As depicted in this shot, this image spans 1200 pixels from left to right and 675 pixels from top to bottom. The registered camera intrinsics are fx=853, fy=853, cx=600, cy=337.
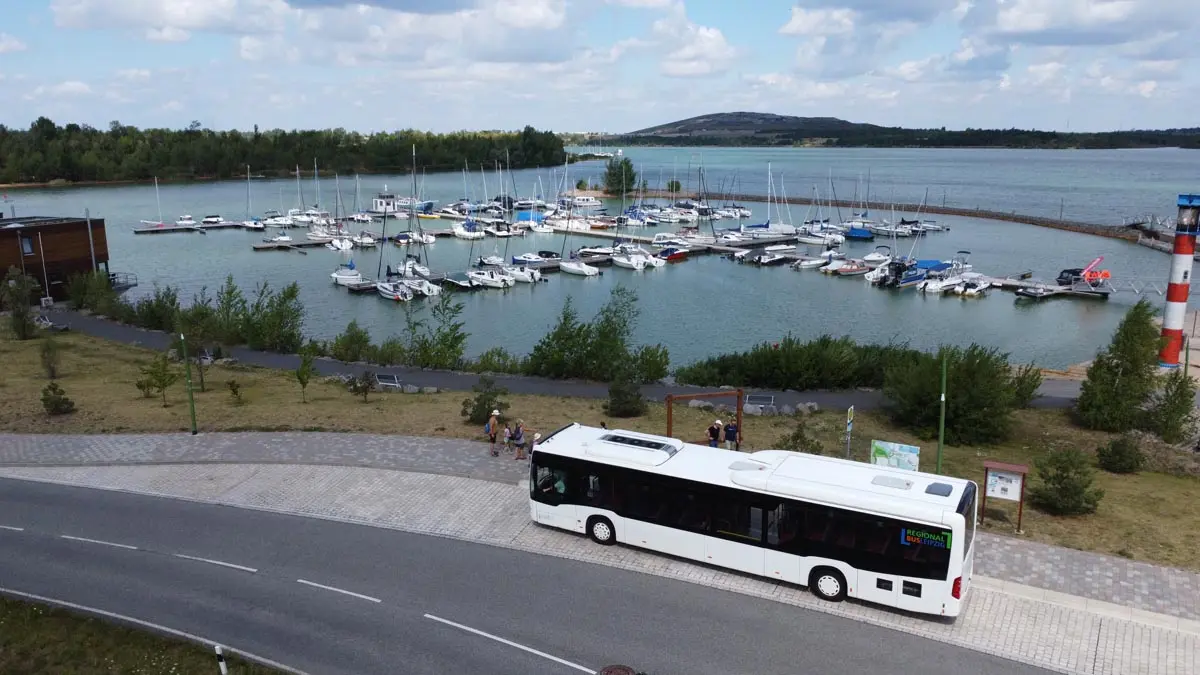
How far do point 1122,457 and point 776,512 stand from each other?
399 inches

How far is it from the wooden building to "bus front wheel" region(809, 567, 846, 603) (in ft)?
132

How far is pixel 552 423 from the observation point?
817 inches

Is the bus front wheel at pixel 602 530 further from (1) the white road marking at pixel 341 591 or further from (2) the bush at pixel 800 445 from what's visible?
(2) the bush at pixel 800 445

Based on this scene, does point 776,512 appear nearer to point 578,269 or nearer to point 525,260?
point 578,269

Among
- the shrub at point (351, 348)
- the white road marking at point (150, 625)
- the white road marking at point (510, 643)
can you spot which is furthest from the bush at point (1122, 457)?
the shrub at point (351, 348)

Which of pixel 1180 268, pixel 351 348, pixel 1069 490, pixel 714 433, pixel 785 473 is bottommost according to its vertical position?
pixel 351 348

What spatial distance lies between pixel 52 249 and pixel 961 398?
42076 millimetres

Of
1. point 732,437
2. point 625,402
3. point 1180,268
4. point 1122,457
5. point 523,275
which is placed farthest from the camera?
point 523,275

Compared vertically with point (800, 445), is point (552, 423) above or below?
below

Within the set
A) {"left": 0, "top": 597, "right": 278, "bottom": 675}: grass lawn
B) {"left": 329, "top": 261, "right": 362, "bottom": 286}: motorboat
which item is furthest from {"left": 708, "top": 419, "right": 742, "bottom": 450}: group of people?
{"left": 329, "top": 261, "right": 362, "bottom": 286}: motorboat

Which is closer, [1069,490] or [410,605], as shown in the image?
[410,605]

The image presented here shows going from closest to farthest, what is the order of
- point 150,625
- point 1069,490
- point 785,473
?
point 150,625
point 785,473
point 1069,490

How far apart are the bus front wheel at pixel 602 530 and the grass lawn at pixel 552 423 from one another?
5.98m

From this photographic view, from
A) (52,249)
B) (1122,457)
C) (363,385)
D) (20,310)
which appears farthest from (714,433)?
(52,249)
